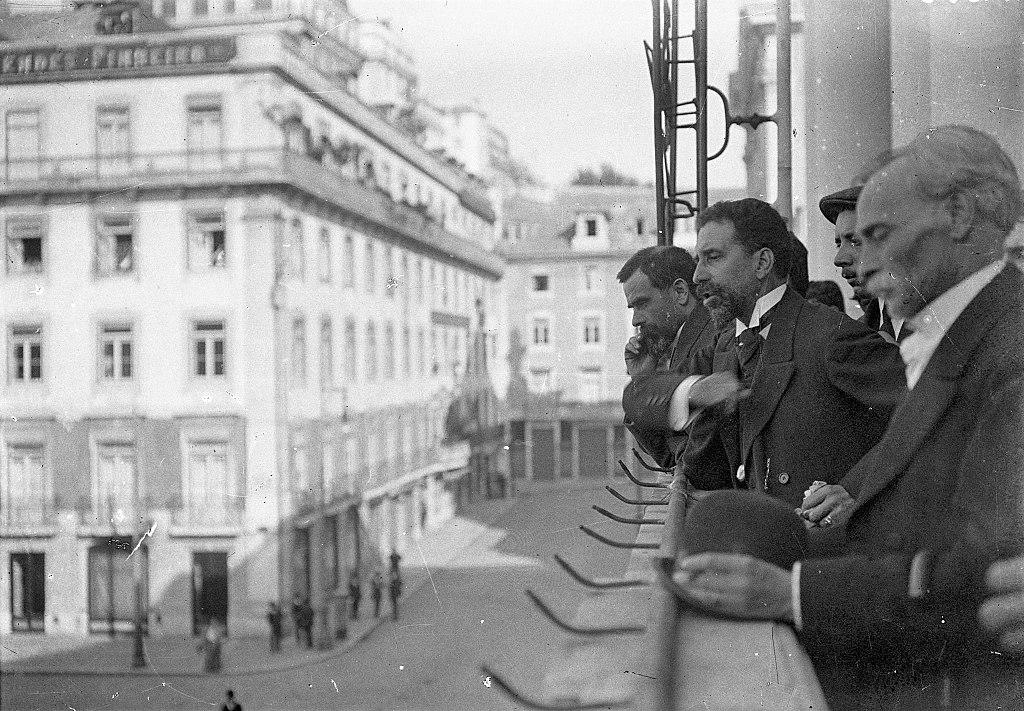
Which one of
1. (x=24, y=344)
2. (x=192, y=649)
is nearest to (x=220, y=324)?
(x=24, y=344)

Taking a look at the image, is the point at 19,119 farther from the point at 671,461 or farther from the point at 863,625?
the point at 863,625

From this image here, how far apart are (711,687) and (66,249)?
270 inches

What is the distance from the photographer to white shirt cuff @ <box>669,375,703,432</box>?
0.85 meters

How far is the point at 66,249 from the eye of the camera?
652 centimetres

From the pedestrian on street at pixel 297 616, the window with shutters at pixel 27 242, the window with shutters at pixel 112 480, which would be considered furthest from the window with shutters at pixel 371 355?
the window with shutters at pixel 27 242

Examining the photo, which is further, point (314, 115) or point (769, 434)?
point (314, 115)

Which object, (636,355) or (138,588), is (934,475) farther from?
(138,588)

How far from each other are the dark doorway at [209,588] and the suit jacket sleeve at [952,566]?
22.4 ft

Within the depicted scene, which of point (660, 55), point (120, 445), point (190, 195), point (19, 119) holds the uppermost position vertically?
point (19, 119)

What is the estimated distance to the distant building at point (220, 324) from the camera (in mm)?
6055

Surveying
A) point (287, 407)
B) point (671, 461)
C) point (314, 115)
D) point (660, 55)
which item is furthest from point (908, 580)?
point (314, 115)

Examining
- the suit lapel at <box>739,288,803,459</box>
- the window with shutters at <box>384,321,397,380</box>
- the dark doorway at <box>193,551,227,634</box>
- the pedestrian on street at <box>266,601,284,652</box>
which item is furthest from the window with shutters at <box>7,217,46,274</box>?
the suit lapel at <box>739,288,803,459</box>

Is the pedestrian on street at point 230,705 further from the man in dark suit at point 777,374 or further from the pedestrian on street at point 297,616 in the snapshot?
the man in dark suit at point 777,374

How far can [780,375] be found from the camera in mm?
817
